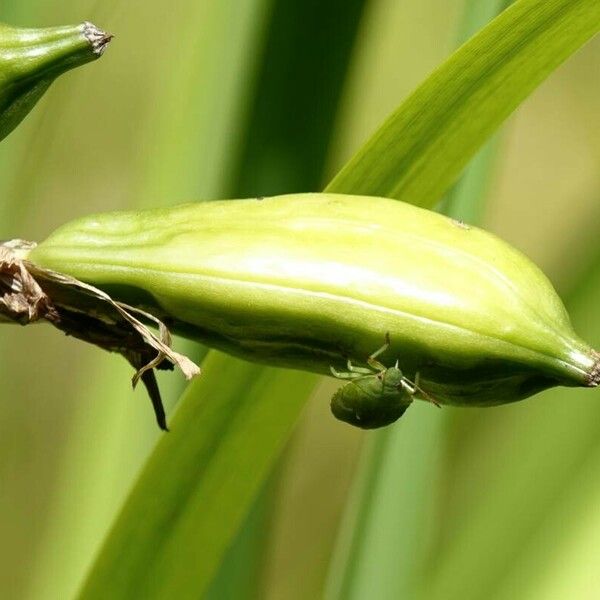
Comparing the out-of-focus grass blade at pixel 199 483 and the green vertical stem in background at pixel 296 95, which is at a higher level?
the green vertical stem in background at pixel 296 95

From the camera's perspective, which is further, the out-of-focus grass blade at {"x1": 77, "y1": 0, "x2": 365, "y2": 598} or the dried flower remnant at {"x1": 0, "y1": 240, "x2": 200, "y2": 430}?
the out-of-focus grass blade at {"x1": 77, "y1": 0, "x2": 365, "y2": 598}

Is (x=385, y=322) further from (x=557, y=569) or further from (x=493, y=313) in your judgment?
(x=557, y=569)

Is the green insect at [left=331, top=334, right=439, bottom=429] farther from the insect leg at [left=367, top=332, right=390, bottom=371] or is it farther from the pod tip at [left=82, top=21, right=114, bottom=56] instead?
the pod tip at [left=82, top=21, right=114, bottom=56]

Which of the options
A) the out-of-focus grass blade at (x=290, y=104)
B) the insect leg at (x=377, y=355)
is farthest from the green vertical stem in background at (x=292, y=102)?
the insect leg at (x=377, y=355)

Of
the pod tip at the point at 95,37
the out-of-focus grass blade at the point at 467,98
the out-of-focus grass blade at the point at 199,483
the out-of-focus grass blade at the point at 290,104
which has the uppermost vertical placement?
the out-of-focus grass blade at the point at 290,104

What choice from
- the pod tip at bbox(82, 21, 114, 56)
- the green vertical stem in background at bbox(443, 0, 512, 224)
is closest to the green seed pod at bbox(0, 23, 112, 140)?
the pod tip at bbox(82, 21, 114, 56)

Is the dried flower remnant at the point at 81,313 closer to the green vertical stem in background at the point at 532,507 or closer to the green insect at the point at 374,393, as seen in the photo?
the green insect at the point at 374,393

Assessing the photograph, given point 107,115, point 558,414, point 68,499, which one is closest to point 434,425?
point 558,414
